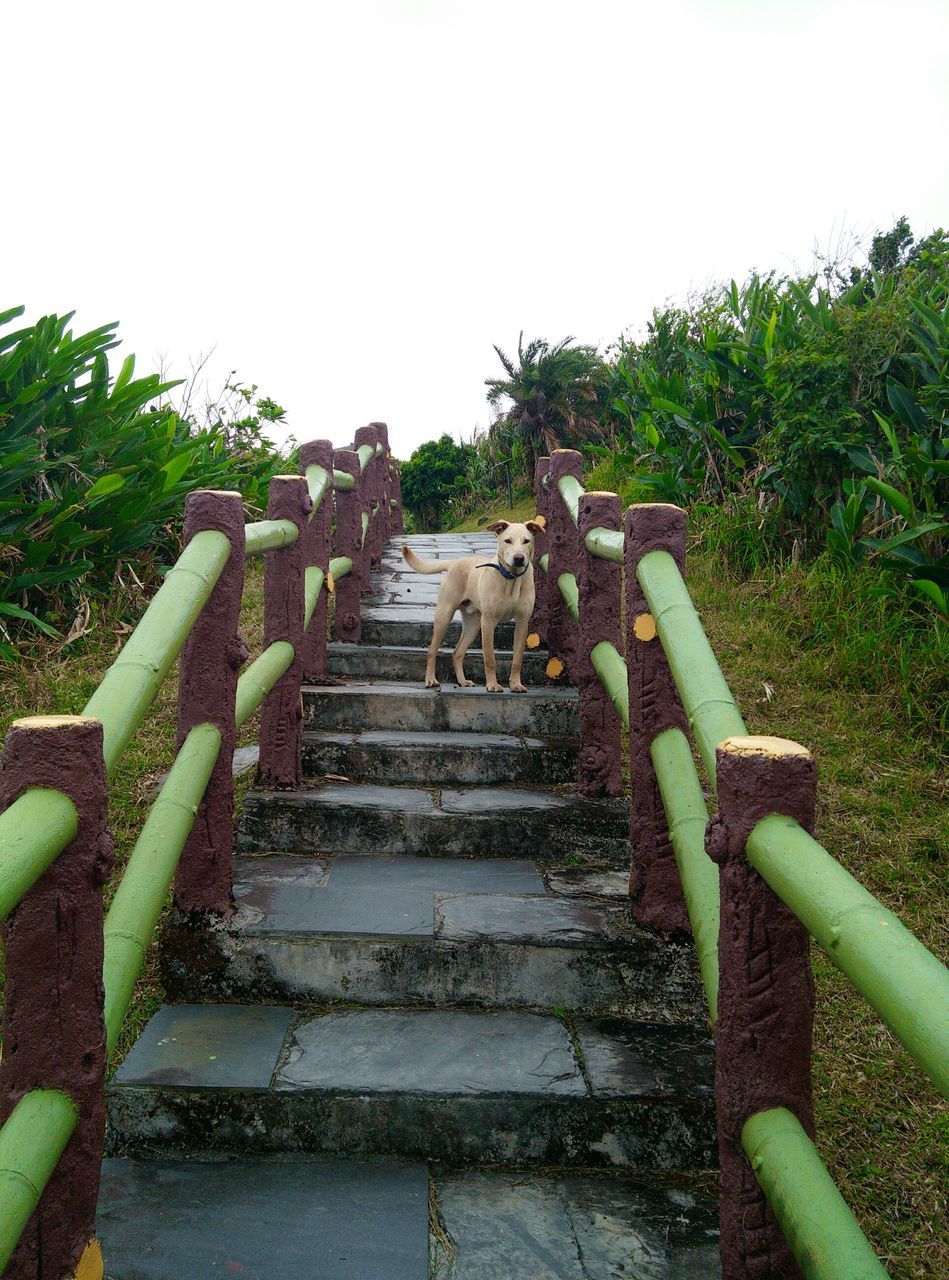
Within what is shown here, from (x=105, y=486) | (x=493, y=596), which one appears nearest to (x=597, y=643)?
(x=493, y=596)

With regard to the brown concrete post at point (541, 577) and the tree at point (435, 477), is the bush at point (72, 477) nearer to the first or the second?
the brown concrete post at point (541, 577)

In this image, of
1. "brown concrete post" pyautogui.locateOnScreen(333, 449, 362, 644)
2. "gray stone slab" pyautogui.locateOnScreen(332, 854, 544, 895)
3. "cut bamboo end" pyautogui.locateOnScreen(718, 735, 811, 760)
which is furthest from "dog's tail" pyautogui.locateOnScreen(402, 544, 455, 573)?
"cut bamboo end" pyautogui.locateOnScreen(718, 735, 811, 760)

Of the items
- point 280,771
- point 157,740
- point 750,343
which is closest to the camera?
point 280,771

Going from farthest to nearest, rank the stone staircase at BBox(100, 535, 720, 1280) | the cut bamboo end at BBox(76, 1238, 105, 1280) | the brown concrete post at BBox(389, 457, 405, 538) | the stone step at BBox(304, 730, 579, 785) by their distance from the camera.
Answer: the brown concrete post at BBox(389, 457, 405, 538) < the stone step at BBox(304, 730, 579, 785) < the stone staircase at BBox(100, 535, 720, 1280) < the cut bamboo end at BBox(76, 1238, 105, 1280)

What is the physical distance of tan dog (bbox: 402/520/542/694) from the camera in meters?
4.73

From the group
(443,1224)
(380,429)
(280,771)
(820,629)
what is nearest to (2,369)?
(280,771)

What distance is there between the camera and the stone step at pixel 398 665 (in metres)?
5.12

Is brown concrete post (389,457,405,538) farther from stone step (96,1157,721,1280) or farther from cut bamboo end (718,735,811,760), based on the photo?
cut bamboo end (718,735,811,760)

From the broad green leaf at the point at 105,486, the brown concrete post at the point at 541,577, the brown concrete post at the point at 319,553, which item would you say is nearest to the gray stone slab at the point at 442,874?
Answer: the brown concrete post at the point at 319,553

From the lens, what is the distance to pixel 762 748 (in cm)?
173

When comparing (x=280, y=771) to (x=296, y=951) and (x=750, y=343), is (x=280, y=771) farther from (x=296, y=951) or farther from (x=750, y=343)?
(x=750, y=343)

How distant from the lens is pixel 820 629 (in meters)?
5.25

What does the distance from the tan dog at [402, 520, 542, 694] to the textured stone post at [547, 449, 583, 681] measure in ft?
0.48

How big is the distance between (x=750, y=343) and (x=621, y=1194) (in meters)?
6.31
